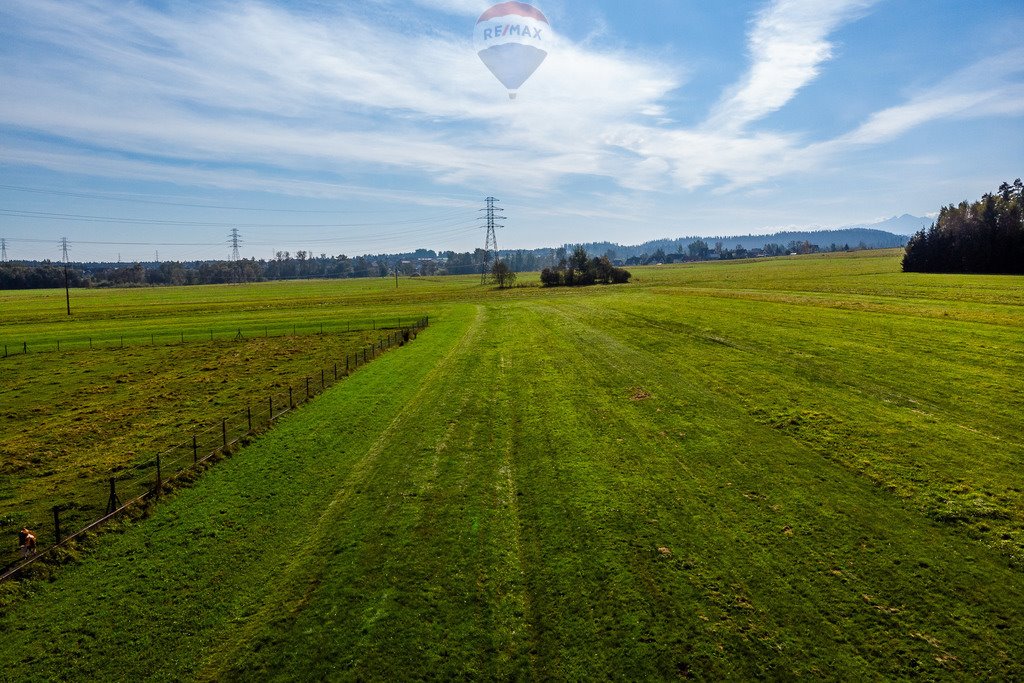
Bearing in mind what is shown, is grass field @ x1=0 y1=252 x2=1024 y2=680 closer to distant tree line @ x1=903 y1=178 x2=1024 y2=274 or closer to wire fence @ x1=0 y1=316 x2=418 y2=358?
wire fence @ x1=0 y1=316 x2=418 y2=358

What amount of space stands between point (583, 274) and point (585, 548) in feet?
479

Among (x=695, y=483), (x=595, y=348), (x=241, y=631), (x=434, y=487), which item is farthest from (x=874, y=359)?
(x=241, y=631)

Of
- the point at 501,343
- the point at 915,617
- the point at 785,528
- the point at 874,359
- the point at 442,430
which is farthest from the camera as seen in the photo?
the point at 501,343

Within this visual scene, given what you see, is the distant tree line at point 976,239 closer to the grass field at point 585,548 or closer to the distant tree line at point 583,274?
the distant tree line at point 583,274

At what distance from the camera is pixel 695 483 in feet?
58.7

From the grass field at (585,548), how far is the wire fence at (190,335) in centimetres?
4274

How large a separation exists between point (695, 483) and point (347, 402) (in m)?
20.2

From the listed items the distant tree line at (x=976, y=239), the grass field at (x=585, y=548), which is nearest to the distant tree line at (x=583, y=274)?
the distant tree line at (x=976, y=239)

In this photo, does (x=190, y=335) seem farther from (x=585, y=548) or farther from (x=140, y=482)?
(x=585, y=548)

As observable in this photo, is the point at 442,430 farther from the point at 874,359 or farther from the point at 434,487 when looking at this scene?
the point at 874,359

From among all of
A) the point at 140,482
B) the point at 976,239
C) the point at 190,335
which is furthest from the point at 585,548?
the point at 976,239

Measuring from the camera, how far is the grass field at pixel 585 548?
34.9 ft

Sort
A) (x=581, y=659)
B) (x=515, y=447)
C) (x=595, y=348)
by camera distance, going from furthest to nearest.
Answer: (x=595, y=348)
(x=515, y=447)
(x=581, y=659)

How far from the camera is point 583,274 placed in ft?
513
